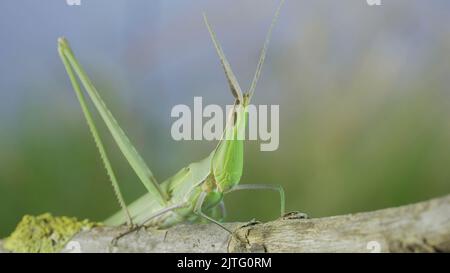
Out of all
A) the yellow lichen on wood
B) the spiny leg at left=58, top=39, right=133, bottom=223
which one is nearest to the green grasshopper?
the spiny leg at left=58, top=39, right=133, bottom=223

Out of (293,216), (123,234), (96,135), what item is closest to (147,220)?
(123,234)

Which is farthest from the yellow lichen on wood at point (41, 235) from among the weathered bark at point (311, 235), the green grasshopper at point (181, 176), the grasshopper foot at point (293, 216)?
the grasshopper foot at point (293, 216)

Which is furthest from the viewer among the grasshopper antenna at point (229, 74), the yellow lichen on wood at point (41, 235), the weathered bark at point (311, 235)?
the yellow lichen on wood at point (41, 235)

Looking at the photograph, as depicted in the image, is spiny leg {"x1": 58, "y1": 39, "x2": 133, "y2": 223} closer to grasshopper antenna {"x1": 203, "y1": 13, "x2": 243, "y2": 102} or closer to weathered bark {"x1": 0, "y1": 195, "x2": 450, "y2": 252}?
weathered bark {"x1": 0, "y1": 195, "x2": 450, "y2": 252}

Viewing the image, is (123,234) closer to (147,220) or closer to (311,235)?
(147,220)

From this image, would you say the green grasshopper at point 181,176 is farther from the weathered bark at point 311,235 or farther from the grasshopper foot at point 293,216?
the grasshopper foot at point 293,216
